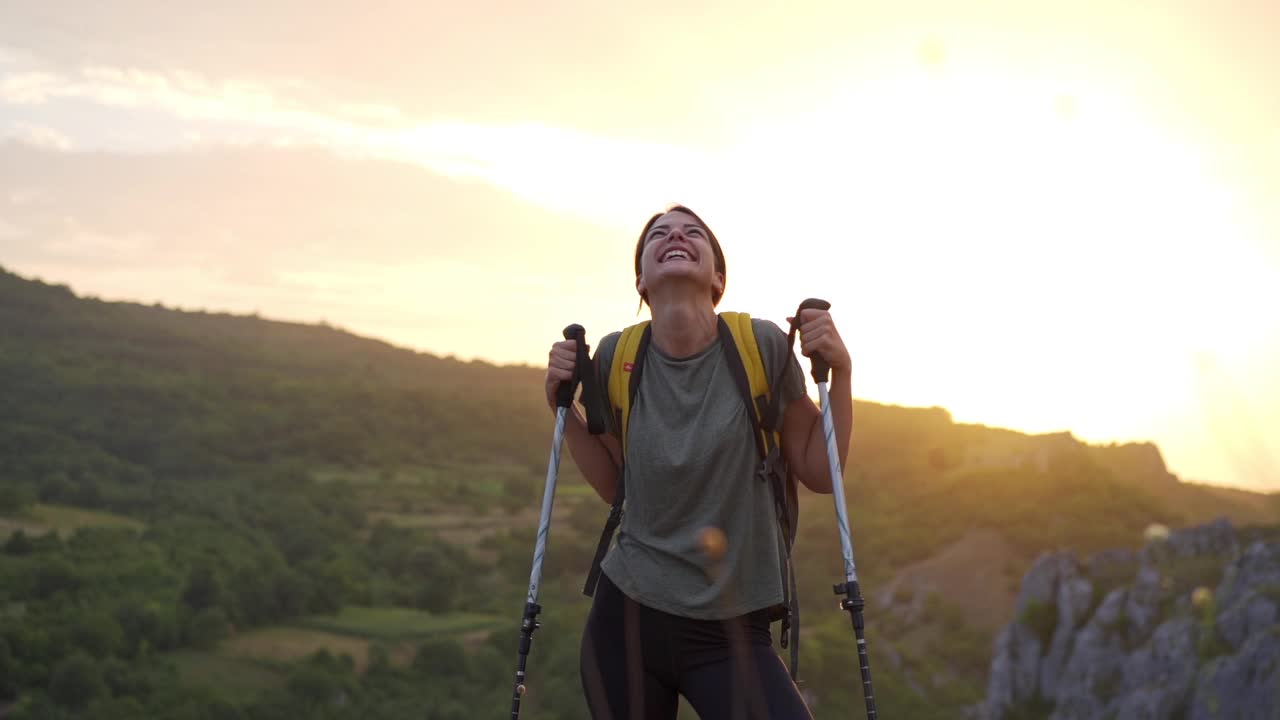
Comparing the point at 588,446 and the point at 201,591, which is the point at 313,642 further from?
the point at 588,446

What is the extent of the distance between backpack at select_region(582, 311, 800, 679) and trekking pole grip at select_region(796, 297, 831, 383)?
13 cm

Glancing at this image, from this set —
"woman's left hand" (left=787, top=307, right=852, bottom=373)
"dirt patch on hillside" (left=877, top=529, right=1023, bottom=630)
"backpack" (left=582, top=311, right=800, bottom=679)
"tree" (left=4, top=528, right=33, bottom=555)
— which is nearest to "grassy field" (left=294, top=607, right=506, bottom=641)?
"tree" (left=4, top=528, right=33, bottom=555)

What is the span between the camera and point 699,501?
131 inches

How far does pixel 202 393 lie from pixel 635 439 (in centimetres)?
10283

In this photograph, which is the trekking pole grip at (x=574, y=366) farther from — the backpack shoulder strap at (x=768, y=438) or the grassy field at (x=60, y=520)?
the grassy field at (x=60, y=520)

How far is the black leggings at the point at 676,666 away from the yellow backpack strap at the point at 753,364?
532 mm

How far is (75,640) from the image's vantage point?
60531 millimetres

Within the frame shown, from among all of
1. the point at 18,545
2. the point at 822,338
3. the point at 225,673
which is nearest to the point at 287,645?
the point at 225,673

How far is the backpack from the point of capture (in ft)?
11.0

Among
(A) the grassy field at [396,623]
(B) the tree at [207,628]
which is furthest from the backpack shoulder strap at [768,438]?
(B) the tree at [207,628]

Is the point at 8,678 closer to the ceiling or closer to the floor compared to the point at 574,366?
closer to the floor

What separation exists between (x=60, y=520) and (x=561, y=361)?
7737 centimetres

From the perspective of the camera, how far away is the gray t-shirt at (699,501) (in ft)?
10.8

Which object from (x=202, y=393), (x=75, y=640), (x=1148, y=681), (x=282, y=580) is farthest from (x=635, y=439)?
(x=202, y=393)
